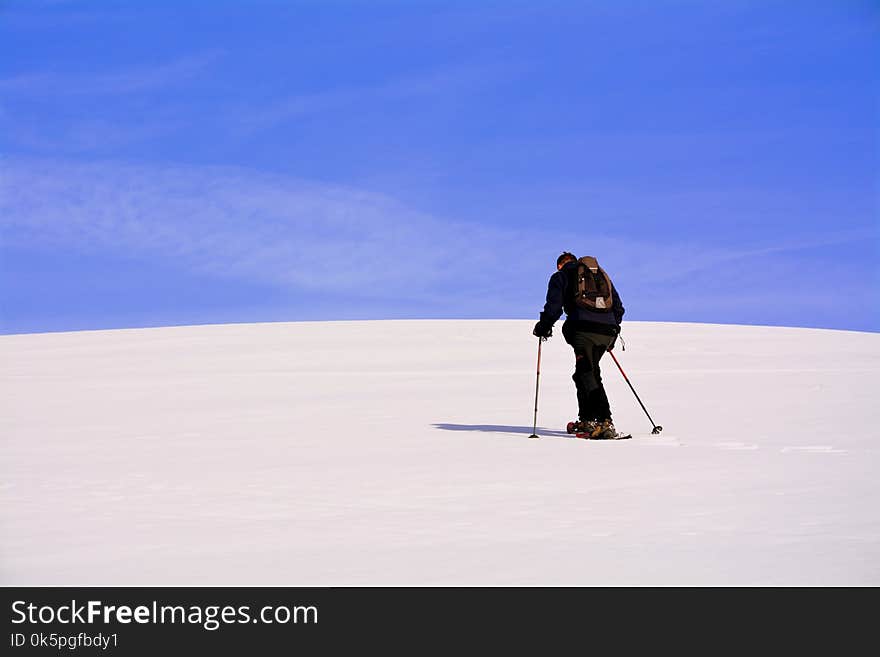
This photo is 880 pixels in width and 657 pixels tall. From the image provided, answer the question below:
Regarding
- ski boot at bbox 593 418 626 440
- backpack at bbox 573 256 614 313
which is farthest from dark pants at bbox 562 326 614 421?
backpack at bbox 573 256 614 313

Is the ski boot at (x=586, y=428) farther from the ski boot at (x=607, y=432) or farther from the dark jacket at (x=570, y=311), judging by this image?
the dark jacket at (x=570, y=311)

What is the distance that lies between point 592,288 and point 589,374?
2.84ft

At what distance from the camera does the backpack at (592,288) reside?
11.6 metres

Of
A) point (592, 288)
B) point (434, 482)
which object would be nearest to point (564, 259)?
point (592, 288)

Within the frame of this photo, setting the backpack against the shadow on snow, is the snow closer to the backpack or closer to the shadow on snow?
the shadow on snow

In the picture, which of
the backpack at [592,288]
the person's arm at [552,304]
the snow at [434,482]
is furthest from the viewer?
the backpack at [592,288]

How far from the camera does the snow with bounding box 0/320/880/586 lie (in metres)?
5.39

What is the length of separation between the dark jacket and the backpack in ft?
0.17

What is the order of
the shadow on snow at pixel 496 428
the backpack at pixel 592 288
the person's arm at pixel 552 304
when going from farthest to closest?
the shadow on snow at pixel 496 428 → the backpack at pixel 592 288 → the person's arm at pixel 552 304

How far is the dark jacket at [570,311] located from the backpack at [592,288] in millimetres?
51

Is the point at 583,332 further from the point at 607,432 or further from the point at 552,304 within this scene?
the point at 607,432

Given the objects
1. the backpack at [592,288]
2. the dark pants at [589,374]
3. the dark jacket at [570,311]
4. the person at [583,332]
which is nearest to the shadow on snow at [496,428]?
the person at [583,332]
